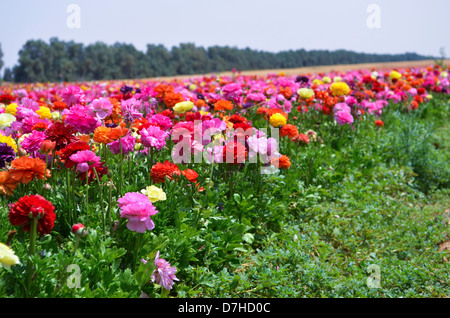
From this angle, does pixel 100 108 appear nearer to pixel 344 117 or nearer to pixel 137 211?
pixel 137 211

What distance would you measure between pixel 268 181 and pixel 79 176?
5.35 ft

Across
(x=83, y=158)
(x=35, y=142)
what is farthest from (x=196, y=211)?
(x=35, y=142)

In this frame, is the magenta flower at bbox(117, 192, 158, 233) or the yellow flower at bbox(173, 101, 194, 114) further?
the yellow flower at bbox(173, 101, 194, 114)

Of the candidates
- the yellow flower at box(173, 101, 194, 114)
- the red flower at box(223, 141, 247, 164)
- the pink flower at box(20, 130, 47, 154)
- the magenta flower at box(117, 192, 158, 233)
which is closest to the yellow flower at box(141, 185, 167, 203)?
the magenta flower at box(117, 192, 158, 233)

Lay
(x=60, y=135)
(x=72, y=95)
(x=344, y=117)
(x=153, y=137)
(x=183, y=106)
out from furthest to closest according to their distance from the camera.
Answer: (x=344, y=117) < (x=183, y=106) < (x=72, y=95) < (x=153, y=137) < (x=60, y=135)

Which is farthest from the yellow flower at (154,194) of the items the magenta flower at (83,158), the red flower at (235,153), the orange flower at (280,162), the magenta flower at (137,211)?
the orange flower at (280,162)

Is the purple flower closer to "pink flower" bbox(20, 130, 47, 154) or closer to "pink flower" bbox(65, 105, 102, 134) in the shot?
"pink flower" bbox(20, 130, 47, 154)

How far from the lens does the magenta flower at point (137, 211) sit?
1.83 metres

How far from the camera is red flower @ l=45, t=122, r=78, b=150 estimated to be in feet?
7.25

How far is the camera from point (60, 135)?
2.22m

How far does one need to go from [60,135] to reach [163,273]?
3.12 ft

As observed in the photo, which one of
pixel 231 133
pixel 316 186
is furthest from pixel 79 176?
pixel 316 186
